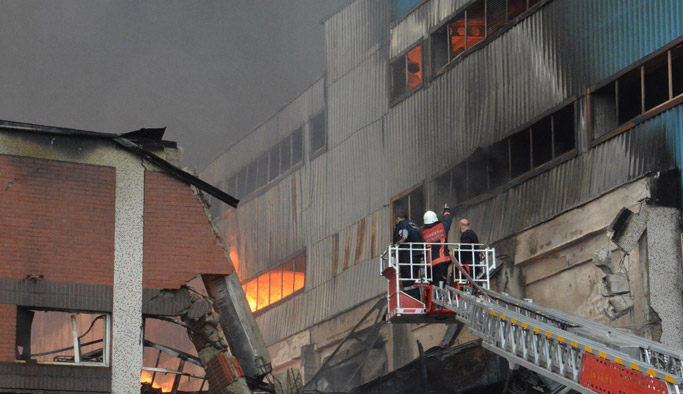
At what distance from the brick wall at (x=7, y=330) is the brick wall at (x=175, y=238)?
206cm

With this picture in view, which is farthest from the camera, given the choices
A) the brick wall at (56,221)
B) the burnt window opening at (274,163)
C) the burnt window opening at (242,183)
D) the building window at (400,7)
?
the burnt window opening at (242,183)

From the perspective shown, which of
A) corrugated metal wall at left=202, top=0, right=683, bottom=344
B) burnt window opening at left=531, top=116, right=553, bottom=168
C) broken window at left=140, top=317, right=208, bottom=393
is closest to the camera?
corrugated metal wall at left=202, top=0, right=683, bottom=344

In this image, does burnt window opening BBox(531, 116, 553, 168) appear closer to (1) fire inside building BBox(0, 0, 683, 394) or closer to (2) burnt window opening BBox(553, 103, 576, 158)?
(1) fire inside building BBox(0, 0, 683, 394)

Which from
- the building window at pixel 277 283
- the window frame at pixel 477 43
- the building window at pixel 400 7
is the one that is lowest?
the building window at pixel 277 283

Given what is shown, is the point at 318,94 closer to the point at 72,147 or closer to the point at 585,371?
the point at 72,147

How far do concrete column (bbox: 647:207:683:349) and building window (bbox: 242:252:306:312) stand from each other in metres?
15.7

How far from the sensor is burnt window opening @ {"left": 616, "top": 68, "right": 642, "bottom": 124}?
1994 cm

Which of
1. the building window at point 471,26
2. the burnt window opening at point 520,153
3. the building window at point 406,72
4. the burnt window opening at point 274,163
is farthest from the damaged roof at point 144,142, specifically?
→ the burnt window opening at point 274,163

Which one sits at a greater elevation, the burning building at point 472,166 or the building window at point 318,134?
the building window at point 318,134

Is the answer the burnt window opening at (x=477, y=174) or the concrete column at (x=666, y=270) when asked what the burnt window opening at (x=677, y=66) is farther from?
the burnt window opening at (x=477, y=174)

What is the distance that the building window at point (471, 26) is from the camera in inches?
934

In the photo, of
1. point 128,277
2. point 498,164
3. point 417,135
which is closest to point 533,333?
point 128,277

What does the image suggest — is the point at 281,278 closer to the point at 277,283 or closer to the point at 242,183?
the point at 277,283

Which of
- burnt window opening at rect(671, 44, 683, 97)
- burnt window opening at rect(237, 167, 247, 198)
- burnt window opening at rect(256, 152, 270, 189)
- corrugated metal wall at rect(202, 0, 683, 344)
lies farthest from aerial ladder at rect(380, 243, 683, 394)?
burnt window opening at rect(237, 167, 247, 198)
